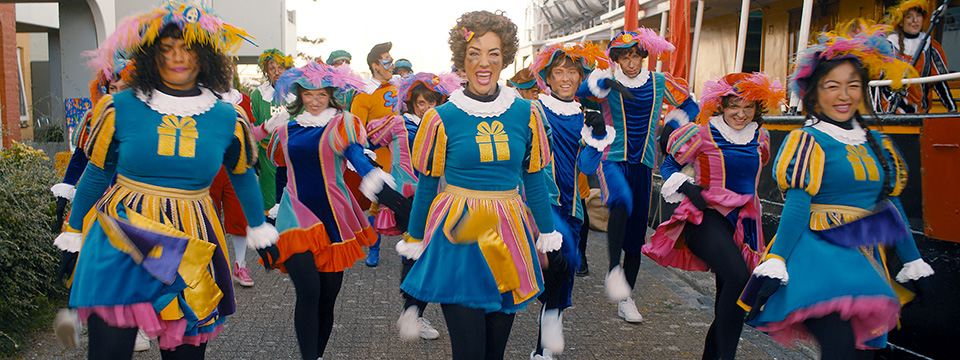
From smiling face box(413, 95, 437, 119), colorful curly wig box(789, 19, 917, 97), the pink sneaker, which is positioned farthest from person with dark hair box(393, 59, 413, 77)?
colorful curly wig box(789, 19, 917, 97)

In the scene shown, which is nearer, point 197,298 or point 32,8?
point 197,298

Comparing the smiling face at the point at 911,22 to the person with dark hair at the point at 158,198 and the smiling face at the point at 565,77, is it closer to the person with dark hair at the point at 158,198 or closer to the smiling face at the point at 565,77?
the smiling face at the point at 565,77

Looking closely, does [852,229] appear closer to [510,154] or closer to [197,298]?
[510,154]

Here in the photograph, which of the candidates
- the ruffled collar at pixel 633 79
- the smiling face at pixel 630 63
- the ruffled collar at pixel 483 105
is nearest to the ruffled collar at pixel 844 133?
the ruffled collar at pixel 483 105

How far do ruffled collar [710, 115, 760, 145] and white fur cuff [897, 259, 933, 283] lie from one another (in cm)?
129

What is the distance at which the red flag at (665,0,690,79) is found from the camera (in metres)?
9.35

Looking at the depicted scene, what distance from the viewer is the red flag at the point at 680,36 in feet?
30.7

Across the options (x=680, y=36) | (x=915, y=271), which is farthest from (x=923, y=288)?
(x=680, y=36)

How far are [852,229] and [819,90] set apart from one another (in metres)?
0.65

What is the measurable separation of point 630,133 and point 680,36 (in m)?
4.73

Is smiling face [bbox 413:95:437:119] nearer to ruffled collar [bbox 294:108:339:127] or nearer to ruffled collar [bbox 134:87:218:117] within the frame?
ruffled collar [bbox 294:108:339:127]

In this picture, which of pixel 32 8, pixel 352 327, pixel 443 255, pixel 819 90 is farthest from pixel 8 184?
pixel 32 8

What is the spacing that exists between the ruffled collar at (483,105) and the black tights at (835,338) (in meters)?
1.55

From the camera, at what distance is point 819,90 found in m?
3.05
